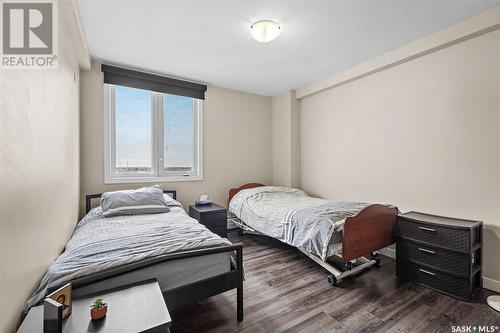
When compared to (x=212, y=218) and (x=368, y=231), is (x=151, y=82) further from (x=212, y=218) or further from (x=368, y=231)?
(x=368, y=231)

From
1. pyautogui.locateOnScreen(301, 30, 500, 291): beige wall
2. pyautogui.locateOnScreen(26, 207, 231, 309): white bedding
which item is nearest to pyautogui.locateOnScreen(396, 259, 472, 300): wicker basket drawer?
pyautogui.locateOnScreen(301, 30, 500, 291): beige wall

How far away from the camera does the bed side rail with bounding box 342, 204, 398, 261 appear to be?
2.18 meters

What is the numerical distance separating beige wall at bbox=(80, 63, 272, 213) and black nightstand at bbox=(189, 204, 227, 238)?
0.56 m

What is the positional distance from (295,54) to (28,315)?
10.6 feet

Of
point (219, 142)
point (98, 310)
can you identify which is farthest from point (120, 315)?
point (219, 142)

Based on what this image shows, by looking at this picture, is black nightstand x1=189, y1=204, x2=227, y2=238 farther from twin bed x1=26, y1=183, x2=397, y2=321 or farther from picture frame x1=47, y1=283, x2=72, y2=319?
picture frame x1=47, y1=283, x2=72, y2=319

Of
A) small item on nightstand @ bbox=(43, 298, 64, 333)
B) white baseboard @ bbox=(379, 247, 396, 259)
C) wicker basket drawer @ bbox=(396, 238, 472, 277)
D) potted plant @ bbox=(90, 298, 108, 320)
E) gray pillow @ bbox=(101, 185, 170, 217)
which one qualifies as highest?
gray pillow @ bbox=(101, 185, 170, 217)

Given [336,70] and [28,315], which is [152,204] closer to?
[28,315]

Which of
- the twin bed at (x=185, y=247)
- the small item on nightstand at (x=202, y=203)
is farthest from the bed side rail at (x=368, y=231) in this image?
the small item on nightstand at (x=202, y=203)

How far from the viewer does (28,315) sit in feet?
3.45

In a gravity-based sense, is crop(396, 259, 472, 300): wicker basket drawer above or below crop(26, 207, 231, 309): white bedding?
below

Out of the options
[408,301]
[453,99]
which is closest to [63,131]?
[408,301]

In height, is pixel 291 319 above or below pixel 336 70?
below

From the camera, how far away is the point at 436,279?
2139 mm
